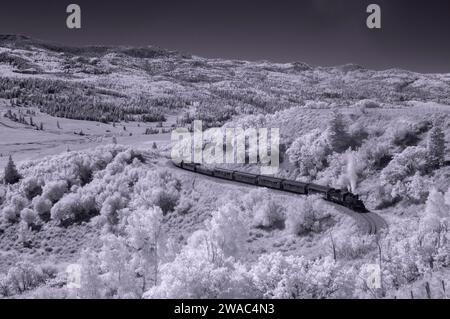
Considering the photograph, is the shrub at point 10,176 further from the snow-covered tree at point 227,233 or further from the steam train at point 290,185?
the snow-covered tree at point 227,233

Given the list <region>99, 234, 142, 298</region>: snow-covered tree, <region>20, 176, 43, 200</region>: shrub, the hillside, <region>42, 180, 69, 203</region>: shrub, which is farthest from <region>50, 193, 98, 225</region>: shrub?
<region>99, 234, 142, 298</region>: snow-covered tree

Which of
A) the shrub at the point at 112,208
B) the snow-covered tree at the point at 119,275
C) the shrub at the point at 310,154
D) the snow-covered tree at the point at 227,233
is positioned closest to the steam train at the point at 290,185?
the shrub at the point at 310,154

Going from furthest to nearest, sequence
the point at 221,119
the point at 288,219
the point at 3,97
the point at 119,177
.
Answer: the point at 3,97 < the point at 221,119 < the point at 119,177 < the point at 288,219

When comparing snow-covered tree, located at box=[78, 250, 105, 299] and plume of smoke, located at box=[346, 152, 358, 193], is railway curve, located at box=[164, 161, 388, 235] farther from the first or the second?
snow-covered tree, located at box=[78, 250, 105, 299]

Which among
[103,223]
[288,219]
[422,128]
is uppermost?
[422,128]
